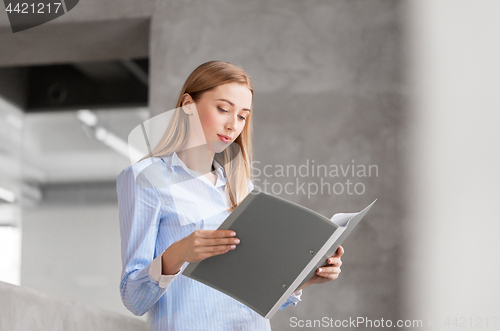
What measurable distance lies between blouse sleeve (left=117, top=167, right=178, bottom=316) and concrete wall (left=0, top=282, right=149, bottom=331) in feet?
3.08

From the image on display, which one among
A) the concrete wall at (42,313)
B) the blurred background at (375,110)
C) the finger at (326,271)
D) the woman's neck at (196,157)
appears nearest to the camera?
the finger at (326,271)

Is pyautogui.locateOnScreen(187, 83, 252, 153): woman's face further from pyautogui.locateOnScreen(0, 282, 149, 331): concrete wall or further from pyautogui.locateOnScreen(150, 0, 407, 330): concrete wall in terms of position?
pyautogui.locateOnScreen(150, 0, 407, 330): concrete wall

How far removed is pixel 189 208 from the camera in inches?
46.4

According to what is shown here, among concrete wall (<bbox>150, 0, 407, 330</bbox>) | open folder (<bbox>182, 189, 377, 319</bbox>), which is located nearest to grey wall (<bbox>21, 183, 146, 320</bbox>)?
concrete wall (<bbox>150, 0, 407, 330</bbox>)

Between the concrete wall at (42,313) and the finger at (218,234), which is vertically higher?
the finger at (218,234)

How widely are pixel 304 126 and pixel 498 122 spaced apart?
103 centimetres

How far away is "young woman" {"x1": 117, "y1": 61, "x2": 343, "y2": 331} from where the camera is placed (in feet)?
3.34

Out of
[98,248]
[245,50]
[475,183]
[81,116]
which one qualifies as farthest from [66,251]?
[475,183]

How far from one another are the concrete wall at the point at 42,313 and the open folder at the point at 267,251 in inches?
44.8

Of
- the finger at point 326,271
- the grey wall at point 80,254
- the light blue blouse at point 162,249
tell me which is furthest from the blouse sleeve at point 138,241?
the grey wall at point 80,254

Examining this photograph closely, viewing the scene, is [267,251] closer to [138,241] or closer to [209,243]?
[209,243]

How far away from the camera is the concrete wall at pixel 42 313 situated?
1829 millimetres

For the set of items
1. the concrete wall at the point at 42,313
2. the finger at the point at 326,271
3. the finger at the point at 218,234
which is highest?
the finger at the point at 218,234

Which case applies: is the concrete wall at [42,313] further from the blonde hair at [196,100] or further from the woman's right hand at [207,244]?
the woman's right hand at [207,244]
